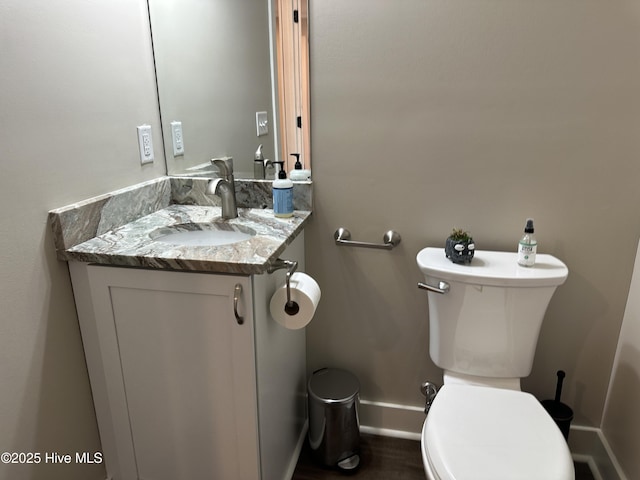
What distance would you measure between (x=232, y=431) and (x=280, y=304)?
391 millimetres

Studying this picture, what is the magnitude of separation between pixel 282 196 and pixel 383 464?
1.07 m

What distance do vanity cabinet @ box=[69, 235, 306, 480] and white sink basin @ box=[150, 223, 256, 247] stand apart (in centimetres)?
24

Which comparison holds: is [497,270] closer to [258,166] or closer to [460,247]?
[460,247]

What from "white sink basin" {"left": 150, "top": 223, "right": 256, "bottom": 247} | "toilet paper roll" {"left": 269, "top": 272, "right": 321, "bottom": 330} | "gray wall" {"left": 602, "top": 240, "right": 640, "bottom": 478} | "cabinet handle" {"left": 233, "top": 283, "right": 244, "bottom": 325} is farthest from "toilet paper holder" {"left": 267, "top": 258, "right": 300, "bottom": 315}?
"gray wall" {"left": 602, "top": 240, "right": 640, "bottom": 478}

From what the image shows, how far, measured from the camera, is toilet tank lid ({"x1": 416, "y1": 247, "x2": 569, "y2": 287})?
1.32 metres

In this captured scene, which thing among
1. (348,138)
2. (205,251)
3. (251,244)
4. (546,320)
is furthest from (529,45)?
(205,251)

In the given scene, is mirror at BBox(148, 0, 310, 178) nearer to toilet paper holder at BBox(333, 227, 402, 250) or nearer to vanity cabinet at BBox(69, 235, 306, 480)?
toilet paper holder at BBox(333, 227, 402, 250)

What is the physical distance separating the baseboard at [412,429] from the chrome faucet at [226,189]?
0.95m

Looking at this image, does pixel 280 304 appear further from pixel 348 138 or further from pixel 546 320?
pixel 546 320

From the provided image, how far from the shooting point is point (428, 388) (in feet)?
5.34

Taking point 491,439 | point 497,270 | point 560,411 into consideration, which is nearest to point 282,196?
point 497,270

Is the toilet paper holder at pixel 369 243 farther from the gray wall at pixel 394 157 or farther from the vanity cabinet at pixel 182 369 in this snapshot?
the vanity cabinet at pixel 182 369

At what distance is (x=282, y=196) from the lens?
4.91 feet

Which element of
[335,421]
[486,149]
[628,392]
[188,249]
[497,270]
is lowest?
[335,421]
